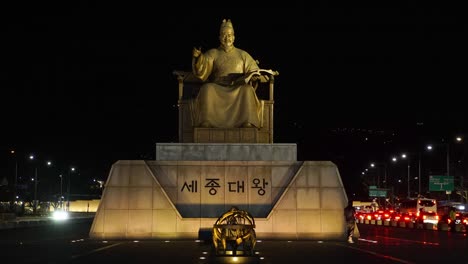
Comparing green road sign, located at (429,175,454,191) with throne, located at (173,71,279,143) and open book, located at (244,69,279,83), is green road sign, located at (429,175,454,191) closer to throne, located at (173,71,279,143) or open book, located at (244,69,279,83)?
throne, located at (173,71,279,143)

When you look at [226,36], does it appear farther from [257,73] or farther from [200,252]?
[200,252]

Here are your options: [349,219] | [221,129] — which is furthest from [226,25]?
[349,219]

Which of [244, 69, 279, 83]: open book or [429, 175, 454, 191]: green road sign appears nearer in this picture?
[244, 69, 279, 83]: open book

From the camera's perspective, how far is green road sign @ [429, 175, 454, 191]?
5234 cm

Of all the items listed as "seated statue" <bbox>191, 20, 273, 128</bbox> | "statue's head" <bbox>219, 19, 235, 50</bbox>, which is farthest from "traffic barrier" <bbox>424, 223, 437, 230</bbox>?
"statue's head" <bbox>219, 19, 235, 50</bbox>

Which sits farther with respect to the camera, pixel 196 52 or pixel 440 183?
pixel 440 183

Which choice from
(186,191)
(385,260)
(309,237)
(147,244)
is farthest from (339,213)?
(385,260)

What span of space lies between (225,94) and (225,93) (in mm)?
33

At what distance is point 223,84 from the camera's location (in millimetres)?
25797

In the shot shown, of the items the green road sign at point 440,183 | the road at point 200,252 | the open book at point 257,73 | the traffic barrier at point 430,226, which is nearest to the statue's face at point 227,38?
the open book at point 257,73

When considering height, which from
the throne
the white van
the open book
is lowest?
the white van

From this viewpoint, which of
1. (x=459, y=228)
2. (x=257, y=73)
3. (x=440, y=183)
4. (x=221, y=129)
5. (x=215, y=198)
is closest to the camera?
(x=215, y=198)

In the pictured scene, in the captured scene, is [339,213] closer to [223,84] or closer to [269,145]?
[269,145]

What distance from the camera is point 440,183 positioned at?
52.7 metres
